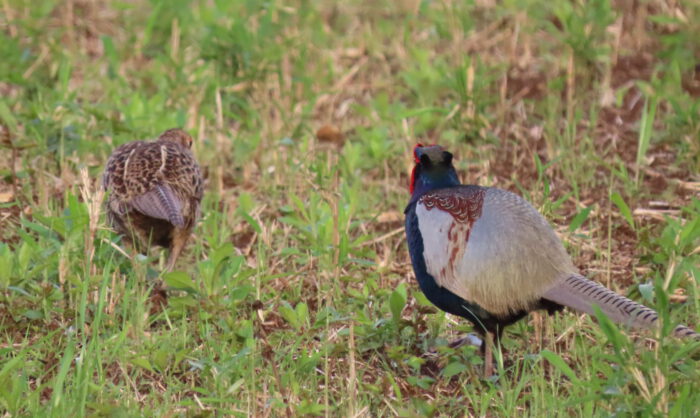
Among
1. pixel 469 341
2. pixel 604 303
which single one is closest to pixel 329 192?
pixel 469 341

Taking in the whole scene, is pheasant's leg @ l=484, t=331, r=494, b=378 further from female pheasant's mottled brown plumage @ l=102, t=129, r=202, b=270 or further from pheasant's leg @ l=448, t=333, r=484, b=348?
female pheasant's mottled brown plumage @ l=102, t=129, r=202, b=270

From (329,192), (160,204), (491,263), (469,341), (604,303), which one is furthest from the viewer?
(160,204)

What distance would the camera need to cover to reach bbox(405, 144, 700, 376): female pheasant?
5.35 metres

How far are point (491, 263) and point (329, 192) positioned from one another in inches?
57.5

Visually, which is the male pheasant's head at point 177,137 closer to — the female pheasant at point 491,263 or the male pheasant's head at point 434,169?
the male pheasant's head at point 434,169

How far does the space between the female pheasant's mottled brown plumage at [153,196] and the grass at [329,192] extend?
21 centimetres

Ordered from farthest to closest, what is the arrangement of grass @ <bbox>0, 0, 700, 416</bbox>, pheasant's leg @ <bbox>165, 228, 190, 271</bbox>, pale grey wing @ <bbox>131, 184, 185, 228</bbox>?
pheasant's leg @ <bbox>165, 228, 190, 271</bbox>, pale grey wing @ <bbox>131, 184, 185, 228</bbox>, grass @ <bbox>0, 0, 700, 416</bbox>

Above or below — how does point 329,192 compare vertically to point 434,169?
below

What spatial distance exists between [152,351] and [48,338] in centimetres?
57

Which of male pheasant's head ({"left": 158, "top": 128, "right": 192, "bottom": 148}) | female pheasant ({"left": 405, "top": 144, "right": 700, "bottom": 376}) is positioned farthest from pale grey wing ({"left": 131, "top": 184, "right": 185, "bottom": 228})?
female pheasant ({"left": 405, "top": 144, "right": 700, "bottom": 376})

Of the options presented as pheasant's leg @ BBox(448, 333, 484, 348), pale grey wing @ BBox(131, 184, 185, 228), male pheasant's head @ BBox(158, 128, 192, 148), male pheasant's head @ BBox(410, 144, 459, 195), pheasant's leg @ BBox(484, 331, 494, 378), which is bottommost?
pheasant's leg @ BBox(448, 333, 484, 348)

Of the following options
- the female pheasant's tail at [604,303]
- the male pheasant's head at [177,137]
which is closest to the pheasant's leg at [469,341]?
the female pheasant's tail at [604,303]

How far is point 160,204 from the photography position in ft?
21.8

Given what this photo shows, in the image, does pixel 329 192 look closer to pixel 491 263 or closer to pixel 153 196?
pixel 153 196
